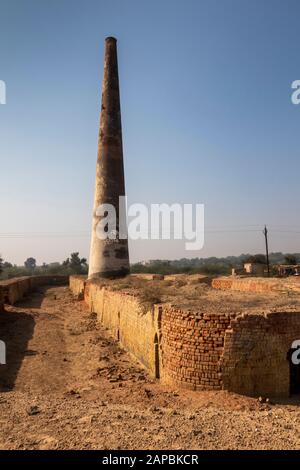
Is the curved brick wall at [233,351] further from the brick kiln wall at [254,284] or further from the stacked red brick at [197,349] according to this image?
the brick kiln wall at [254,284]

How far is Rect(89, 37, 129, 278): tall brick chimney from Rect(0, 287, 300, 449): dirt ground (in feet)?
33.0

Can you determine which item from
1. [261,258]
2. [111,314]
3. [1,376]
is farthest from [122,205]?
[261,258]

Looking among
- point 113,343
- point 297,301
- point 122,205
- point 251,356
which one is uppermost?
point 122,205

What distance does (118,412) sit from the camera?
477 centimetres

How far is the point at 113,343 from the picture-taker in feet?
32.0

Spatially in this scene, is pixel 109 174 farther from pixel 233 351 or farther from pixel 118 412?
pixel 118 412

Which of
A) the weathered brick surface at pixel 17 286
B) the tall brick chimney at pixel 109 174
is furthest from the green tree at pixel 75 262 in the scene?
the tall brick chimney at pixel 109 174

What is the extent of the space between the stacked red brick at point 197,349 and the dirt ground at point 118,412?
196mm

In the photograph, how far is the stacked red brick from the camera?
216 inches

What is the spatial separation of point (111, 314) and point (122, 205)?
27.5 ft

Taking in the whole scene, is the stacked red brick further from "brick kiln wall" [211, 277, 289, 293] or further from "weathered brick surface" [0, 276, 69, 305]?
"weathered brick surface" [0, 276, 69, 305]

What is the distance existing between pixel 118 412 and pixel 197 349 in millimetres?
1505

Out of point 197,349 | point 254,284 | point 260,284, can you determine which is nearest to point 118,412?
point 197,349
